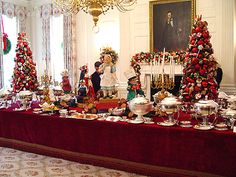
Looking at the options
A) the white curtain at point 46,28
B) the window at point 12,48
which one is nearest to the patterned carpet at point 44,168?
the window at point 12,48

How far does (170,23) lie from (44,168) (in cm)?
514

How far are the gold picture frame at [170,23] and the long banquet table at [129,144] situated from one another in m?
4.33

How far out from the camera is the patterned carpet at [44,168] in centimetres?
382

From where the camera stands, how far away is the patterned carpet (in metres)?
3.82

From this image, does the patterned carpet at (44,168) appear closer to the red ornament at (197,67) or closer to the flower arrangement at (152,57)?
the red ornament at (197,67)

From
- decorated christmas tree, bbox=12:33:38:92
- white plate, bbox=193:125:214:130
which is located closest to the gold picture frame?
decorated christmas tree, bbox=12:33:38:92

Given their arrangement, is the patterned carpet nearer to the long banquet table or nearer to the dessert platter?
the long banquet table

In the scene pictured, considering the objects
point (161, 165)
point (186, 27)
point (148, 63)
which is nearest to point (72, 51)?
point (148, 63)

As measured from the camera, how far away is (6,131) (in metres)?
4.94

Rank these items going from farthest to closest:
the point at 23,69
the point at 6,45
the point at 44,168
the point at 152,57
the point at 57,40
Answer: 1. the point at 57,40
2. the point at 6,45
3. the point at 23,69
4. the point at 152,57
5. the point at 44,168

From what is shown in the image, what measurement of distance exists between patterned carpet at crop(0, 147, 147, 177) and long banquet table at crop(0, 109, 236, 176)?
86 millimetres

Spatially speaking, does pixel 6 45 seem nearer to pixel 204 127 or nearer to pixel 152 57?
pixel 152 57

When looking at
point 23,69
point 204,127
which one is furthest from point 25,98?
point 23,69

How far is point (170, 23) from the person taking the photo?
7.79 m
